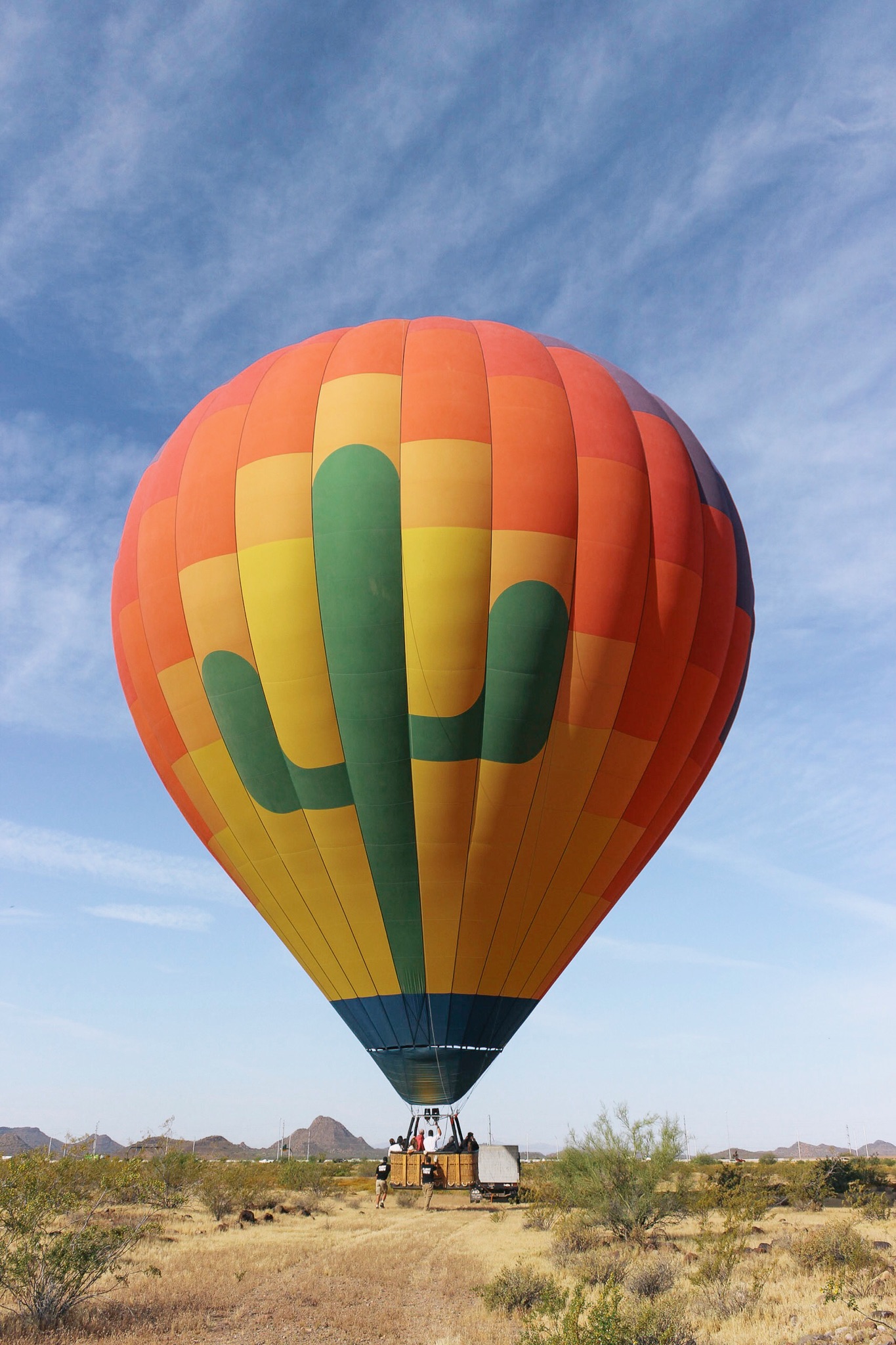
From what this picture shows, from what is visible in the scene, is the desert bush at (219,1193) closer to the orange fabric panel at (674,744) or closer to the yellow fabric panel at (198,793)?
the yellow fabric panel at (198,793)

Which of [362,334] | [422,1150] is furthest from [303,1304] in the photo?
[362,334]

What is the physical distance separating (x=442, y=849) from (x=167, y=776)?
557 cm

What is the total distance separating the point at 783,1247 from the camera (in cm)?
1617

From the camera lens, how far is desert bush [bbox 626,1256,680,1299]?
12.1 m

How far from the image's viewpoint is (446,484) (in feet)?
47.9

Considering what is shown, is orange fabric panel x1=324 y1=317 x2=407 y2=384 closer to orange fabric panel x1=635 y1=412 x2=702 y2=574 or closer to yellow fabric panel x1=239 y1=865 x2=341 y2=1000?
orange fabric panel x1=635 y1=412 x2=702 y2=574

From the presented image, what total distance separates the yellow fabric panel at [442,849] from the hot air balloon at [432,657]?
0.12 ft

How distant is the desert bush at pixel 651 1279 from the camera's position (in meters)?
12.1

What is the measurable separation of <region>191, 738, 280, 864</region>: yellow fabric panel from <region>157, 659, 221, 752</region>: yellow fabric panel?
190mm

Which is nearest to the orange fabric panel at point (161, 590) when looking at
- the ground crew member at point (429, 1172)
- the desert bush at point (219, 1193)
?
the ground crew member at point (429, 1172)

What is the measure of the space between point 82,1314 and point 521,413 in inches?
503

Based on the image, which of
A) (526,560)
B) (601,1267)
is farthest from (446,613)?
(601,1267)

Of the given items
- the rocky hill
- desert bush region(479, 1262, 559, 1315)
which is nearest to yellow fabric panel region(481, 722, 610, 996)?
desert bush region(479, 1262, 559, 1315)

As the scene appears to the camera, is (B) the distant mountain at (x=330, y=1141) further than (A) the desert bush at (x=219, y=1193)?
Yes
